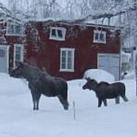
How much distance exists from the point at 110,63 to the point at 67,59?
16.1 feet

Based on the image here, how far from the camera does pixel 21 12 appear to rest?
1872cm

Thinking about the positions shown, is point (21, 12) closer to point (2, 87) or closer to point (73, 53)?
point (2, 87)

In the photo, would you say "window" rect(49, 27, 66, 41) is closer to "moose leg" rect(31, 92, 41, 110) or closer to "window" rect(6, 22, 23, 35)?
"window" rect(6, 22, 23, 35)

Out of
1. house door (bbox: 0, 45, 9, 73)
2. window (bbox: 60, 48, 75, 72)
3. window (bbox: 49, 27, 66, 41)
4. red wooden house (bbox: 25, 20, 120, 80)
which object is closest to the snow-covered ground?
house door (bbox: 0, 45, 9, 73)

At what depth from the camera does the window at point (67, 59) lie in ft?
145

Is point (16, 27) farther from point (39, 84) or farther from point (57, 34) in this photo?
point (57, 34)

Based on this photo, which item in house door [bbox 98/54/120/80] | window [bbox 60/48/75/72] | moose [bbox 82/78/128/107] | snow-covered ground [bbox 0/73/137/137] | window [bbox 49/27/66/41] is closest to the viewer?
snow-covered ground [bbox 0/73/137/137]

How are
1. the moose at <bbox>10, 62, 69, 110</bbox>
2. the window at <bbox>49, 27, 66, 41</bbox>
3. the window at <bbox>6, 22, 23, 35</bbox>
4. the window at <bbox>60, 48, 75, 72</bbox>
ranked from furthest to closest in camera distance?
the window at <bbox>60, 48, 75, 72</bbox>
the window at <bbox>49, 27, 66, 41</bbox>
the window at <bbox>6, 22, 23, 35</bbox>
the moose at <bbox>10, 62, 69, 110</bbox>

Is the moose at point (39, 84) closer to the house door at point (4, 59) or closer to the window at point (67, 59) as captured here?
the house door at point (4, 59)

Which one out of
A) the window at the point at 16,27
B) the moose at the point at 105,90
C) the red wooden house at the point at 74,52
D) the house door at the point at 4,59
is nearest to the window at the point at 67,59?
the red wooden house at the point at 74,52

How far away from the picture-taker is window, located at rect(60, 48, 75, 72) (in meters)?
44.2

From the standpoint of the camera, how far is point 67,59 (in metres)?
44.5

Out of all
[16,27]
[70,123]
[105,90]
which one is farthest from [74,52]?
[70,123]

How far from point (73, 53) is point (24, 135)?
1247 inches
